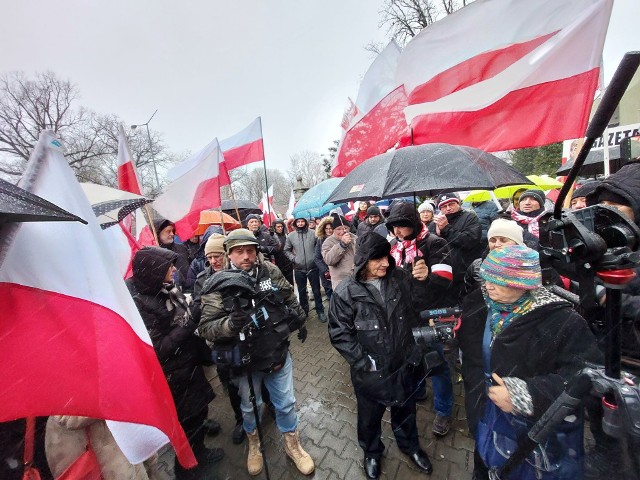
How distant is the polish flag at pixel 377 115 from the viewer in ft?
8.11

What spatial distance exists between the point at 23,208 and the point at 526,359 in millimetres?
2296

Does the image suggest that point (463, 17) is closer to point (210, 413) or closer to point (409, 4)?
point (210, 413)

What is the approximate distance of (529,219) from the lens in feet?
12.3

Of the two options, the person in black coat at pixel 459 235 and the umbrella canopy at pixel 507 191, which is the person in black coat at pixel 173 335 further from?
the umbrella canopy at pixel 507 191

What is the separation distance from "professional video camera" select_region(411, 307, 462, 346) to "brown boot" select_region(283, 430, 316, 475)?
4.98 feet

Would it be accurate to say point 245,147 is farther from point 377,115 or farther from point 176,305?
point 176,305

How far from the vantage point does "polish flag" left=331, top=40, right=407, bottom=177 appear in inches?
97.3

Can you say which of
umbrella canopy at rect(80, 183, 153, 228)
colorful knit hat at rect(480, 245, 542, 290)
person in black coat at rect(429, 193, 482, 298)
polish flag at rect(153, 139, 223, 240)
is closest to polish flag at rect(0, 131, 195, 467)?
umbrella canopy at rect(80, 183, 153, 228)

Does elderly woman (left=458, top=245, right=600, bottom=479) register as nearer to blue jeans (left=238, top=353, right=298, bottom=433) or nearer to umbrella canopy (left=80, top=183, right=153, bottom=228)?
blue jeans (left=238, top=353, right=298, bottom=433)

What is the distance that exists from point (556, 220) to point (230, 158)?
5616mm

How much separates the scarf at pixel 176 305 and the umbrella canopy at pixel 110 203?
1.00 metres

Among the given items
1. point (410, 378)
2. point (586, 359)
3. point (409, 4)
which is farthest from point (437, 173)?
point (409, 4)

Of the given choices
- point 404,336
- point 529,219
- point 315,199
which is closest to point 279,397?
point 404,336

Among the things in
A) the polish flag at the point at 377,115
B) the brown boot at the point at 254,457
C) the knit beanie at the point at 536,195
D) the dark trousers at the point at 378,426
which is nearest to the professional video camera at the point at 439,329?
the dark trousers at the point at 378,426
